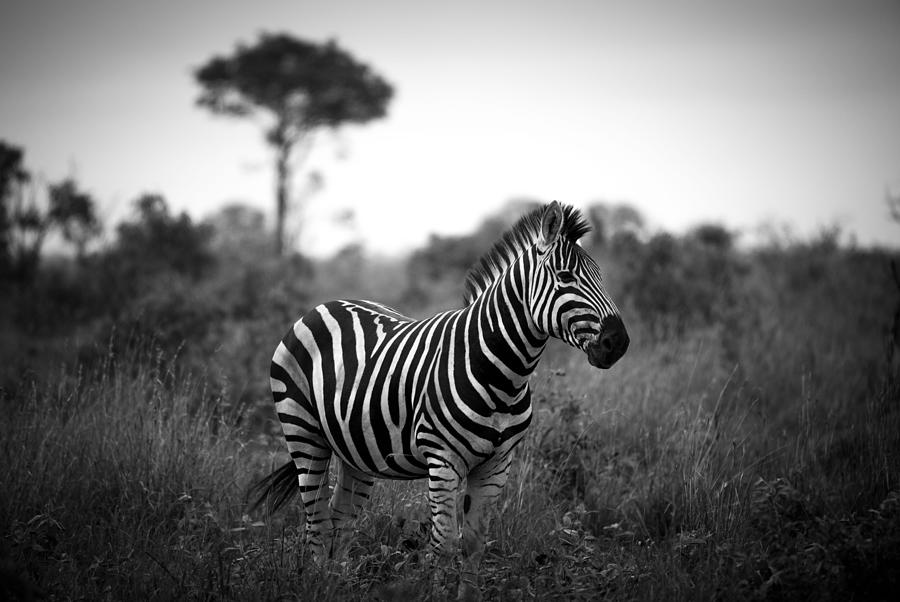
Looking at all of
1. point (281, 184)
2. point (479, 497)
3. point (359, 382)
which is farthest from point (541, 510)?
point (281, 184)

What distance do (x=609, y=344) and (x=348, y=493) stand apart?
214 centimetres

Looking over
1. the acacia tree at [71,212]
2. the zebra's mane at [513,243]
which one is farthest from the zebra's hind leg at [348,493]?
the acacia tree at [71,212]

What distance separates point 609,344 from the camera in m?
3.11

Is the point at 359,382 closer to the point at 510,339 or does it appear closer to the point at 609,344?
the point at 510,339

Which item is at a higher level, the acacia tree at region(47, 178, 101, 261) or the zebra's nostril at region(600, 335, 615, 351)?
the acacia tree at region(47, 178, 101, 261)

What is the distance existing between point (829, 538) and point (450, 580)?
80.6 inches

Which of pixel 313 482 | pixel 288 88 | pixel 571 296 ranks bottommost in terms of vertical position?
pixel 313 482

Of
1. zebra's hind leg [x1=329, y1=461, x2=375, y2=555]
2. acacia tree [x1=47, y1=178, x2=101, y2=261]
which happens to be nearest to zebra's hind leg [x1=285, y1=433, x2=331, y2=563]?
zebra's hind leg [x1=329, y1=461, x2=375, y2=555]

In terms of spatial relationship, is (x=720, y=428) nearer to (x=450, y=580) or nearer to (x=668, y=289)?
(x=450, y=580)

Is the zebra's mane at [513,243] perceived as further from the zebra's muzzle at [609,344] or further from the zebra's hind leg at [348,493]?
the zebra's hind leg at [348,493]

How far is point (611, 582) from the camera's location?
142 inches

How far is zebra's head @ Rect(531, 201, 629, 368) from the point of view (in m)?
3.13

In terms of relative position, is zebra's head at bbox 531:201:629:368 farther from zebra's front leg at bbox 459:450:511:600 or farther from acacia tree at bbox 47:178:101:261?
acacia tree at bbox 47:178:101:261

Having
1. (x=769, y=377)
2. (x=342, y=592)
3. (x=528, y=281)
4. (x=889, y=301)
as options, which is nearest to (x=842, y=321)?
(x=889, y=301)
